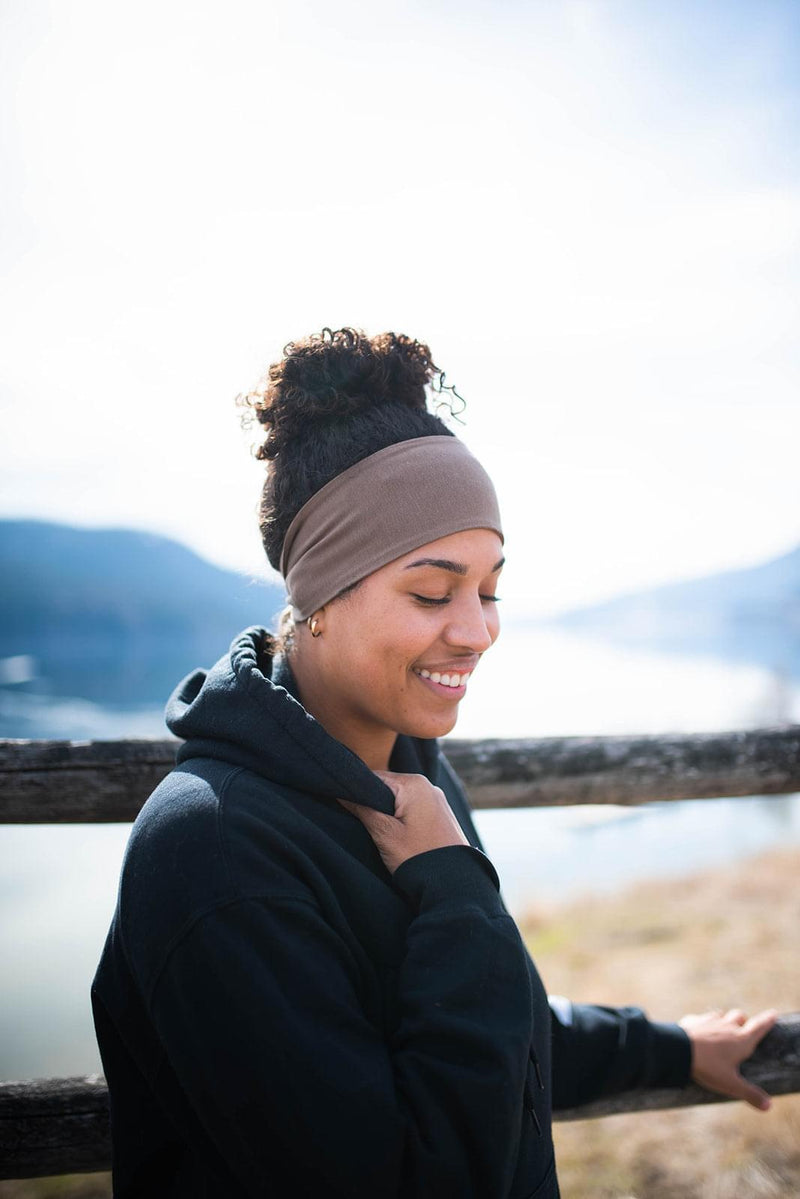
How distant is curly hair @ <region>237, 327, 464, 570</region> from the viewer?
1.72 metres

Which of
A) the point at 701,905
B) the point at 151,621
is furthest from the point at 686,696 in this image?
the point at 701,905

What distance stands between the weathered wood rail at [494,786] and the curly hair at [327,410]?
1.01 meters

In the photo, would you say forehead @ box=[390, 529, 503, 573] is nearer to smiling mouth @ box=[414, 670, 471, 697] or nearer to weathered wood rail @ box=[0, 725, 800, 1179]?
smiling mouth @ box=[414, 670, 471, 697]

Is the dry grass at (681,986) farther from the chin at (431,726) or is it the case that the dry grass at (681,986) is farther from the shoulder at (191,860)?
the shoulder at (191,860)

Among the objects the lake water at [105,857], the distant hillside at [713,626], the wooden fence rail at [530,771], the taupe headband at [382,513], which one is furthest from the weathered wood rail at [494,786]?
the distant hillside at [713,626]

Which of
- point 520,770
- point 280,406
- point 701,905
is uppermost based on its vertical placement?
point 280,406

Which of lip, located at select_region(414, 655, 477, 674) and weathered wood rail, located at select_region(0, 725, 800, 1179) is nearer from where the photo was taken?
lip, located at select_region(414, 655, 477, 674)

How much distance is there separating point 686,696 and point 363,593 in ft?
230

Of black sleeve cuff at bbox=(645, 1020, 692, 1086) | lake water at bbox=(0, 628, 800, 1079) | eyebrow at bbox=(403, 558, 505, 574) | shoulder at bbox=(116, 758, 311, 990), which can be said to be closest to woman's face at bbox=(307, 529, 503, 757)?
eyebrow at bbox=(403, 558, 505, 574)

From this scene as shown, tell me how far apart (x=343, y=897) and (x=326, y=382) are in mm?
1144

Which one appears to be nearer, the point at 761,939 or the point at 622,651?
the point at 761,939

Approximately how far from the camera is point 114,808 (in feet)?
7.39

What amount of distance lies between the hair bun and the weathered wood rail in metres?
1.10

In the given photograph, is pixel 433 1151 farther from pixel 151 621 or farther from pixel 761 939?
pixel 151 621
